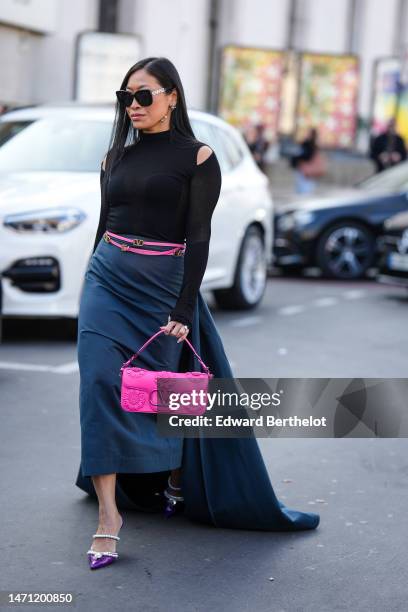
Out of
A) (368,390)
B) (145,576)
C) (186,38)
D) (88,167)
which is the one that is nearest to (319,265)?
(88,167)

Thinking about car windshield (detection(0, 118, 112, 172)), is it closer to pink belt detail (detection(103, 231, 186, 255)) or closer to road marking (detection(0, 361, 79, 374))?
road marking (detection(0, 361, 79, 374))

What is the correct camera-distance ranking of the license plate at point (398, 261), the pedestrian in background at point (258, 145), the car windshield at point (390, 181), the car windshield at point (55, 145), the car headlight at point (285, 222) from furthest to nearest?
1. the pedestrian in background at point (258, 145)
2. the car windshield at point (390, 181)
3. the car headlight at point (285, 222)
4. the license plate at point (398, 261)
5. the car windshield at point (55, 145)

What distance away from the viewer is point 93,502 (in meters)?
5.69

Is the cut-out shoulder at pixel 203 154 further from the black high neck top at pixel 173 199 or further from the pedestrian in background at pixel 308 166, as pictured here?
the pedestrian in background at pixel 308 166

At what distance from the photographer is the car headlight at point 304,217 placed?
1666cm

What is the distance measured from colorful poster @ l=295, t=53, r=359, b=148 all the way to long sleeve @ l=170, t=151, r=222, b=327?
27.7m

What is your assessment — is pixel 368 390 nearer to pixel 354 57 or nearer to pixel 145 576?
pixel 145 576

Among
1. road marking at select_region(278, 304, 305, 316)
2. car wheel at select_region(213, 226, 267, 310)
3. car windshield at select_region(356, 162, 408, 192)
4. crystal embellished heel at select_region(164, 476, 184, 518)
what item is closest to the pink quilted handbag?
crystal embellished heel at select_region(164, 476, 184, 518)

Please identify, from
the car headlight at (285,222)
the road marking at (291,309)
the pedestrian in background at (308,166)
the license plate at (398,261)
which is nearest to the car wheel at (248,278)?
the road marking at (291,309)

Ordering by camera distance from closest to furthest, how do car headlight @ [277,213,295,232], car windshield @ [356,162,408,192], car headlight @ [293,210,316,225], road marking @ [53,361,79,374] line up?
road marking @ [53,361,79,374] → car headlight @ [293,210,316,225] → car headlight @ [277,213,295,232] → car windshield @ [356,162,408,192]

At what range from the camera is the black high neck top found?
16.2 ft

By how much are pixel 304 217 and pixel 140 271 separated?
11.8 m

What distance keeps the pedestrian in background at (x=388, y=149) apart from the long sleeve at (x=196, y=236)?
18.8m

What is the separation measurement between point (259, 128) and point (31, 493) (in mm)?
19244
